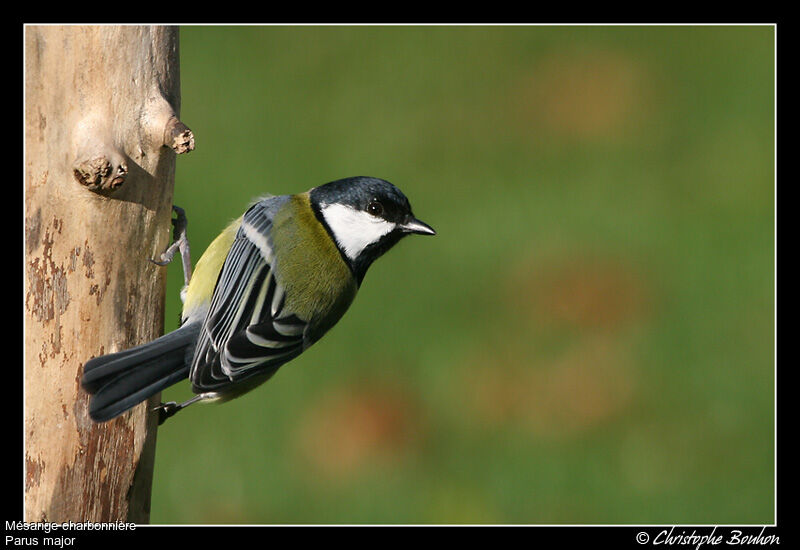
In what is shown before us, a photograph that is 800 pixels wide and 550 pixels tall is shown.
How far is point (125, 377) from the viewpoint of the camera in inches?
90.4

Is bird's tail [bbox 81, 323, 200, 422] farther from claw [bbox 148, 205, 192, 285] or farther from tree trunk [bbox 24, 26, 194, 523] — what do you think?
claw [bbox 148, 205, 192, 285]

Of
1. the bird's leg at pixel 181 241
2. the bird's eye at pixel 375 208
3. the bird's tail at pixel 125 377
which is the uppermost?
the bird's eye at pixel 375 208

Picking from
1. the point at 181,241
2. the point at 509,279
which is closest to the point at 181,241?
the point at 181,241

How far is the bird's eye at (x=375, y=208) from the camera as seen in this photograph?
2.87 metres

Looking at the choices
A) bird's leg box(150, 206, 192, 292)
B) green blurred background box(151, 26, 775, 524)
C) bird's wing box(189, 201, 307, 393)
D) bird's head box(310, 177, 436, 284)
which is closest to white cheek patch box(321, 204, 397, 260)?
bird's head box(310, 177, 436, 284)

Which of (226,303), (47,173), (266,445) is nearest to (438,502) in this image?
(266,445)

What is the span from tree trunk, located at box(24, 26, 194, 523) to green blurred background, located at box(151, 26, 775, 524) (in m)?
1.70

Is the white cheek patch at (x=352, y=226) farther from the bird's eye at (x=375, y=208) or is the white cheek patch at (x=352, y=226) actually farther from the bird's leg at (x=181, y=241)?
the bird's leg at (x=181, y=241)

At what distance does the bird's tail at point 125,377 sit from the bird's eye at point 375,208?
0.72 metres

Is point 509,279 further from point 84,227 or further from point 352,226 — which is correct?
point 84,227

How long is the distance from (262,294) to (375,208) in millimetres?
413

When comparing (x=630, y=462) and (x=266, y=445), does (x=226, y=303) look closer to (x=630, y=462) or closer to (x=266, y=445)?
(x=266, y=445)

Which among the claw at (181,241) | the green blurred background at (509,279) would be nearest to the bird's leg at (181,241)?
the claw at (181,241)

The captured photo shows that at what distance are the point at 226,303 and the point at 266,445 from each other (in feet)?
5.92
